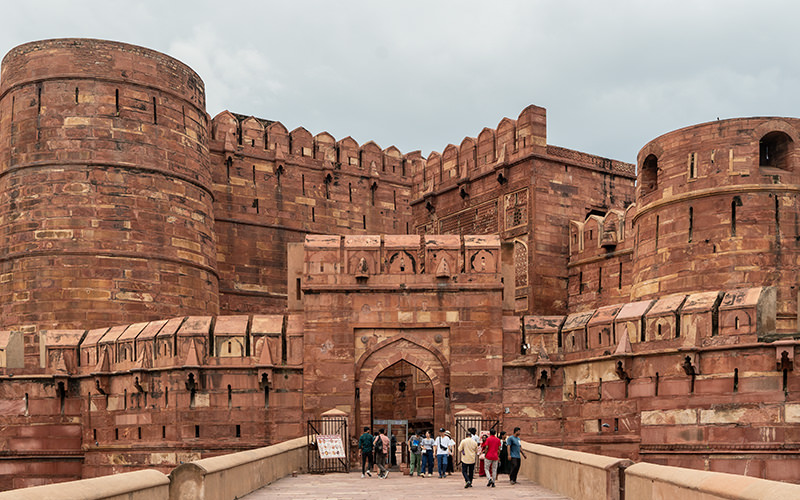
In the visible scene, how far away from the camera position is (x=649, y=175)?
25.0m

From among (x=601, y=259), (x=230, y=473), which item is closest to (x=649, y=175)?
(x=601, y=259)

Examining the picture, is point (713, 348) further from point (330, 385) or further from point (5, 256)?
point (5, 256)

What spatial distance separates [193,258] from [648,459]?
1571cm

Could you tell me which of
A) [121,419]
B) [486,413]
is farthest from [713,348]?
[121,419]

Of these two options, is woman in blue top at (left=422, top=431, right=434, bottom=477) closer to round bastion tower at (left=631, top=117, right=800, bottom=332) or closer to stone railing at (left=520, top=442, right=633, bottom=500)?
stone railing at (left=520, top=442, right=633, bottom=500)

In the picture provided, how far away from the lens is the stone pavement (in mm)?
12662

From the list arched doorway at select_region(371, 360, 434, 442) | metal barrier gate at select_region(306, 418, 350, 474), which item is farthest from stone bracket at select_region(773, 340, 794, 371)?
arched doorway at select_region(371, 360, 434, 442)

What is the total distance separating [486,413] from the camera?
21.5m

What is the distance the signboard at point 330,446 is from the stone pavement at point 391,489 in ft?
3.25

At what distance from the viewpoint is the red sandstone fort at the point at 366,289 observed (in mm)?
19359

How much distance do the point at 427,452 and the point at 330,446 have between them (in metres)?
1.98

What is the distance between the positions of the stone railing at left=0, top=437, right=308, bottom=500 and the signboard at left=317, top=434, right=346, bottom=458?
7.01ft

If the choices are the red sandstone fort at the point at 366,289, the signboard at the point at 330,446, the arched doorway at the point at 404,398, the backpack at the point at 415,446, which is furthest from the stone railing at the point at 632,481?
the arched doorway at the point at 404,398

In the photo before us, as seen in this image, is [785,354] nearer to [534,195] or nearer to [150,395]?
[534,195]
